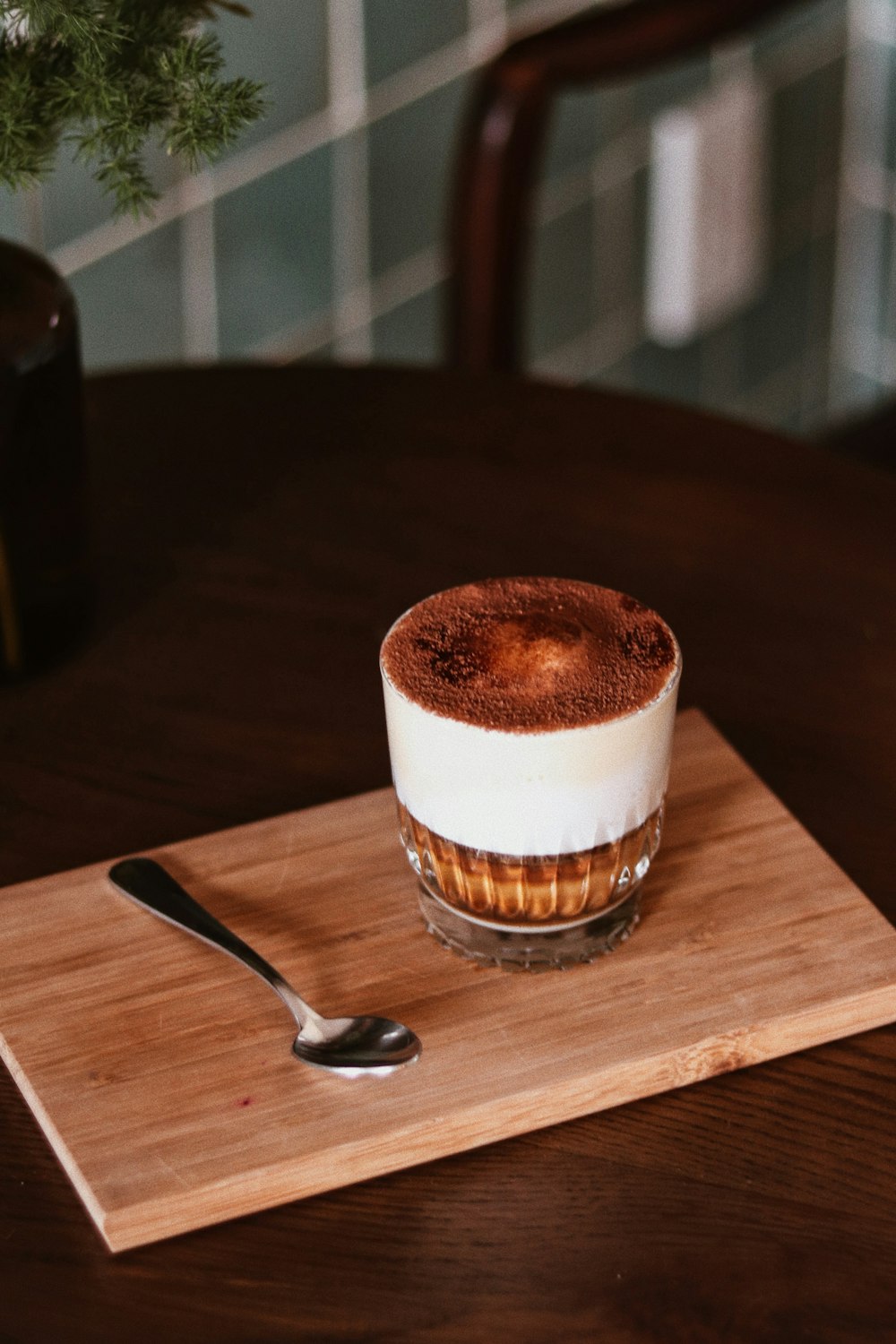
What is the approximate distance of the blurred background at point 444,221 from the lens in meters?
1.46

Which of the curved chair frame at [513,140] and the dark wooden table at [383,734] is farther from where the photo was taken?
the curved chair frame at [513,140]

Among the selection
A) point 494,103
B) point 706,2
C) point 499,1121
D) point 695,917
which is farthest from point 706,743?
point 706,2

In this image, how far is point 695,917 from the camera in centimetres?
64

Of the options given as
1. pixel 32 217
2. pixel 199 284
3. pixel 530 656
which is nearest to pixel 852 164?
pixel 199 284

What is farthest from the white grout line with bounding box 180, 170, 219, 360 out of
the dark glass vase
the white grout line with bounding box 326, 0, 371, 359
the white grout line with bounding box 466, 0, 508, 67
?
the dark glass vase

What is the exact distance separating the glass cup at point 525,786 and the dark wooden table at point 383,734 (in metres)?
0.08

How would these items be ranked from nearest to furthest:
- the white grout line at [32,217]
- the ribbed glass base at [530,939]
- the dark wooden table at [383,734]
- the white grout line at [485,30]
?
the dark wooden table at [383,734], the ribbed glass base at [530,939], the white grout line at [32,217], the white grout line at [485,30]

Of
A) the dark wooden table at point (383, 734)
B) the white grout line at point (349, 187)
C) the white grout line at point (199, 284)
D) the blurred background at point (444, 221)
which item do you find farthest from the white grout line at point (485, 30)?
the dark wooden table at point (383, 734)

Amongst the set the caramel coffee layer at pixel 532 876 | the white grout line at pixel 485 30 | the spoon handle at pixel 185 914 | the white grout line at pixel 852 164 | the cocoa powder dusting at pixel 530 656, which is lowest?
the white grout line at pixel 852 164

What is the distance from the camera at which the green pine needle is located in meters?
0.68

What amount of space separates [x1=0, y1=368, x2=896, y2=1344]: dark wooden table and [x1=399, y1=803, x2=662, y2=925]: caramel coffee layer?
0.08 meters

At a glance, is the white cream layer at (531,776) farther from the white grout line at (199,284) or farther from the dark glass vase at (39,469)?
the white grout line at (199,284)

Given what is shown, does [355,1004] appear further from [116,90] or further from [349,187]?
[349,187]

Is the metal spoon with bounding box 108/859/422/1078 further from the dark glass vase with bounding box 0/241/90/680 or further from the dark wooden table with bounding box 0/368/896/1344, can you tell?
the dark glass vase with bounding box 0/241/90/680
